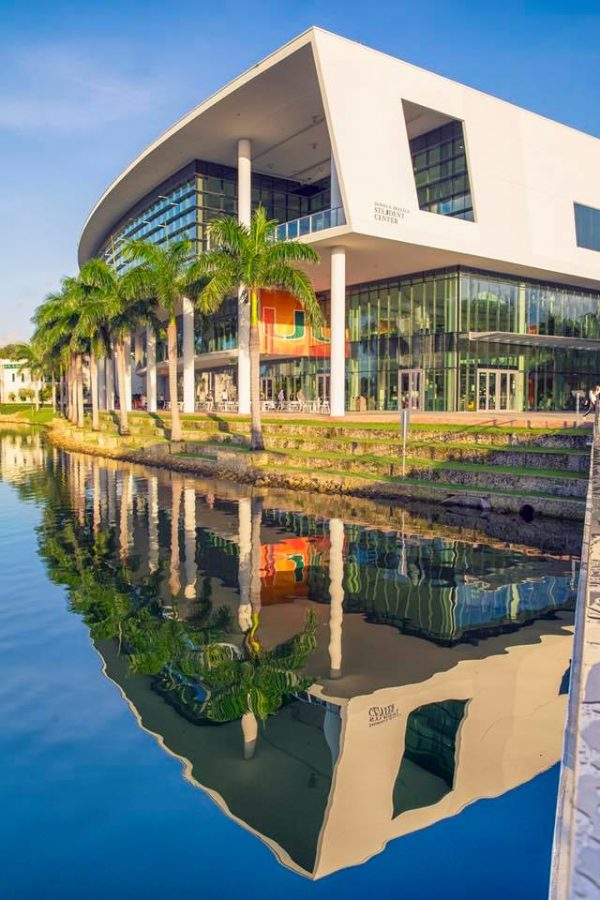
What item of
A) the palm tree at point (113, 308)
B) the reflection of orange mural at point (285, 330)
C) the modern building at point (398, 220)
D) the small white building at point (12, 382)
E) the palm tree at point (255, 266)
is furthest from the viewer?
the small white building at point (12, 382)

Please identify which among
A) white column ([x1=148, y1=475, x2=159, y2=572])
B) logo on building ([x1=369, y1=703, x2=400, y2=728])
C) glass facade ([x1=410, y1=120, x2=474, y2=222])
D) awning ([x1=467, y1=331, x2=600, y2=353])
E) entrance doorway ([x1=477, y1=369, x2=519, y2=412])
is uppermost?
glass facade ([x1=410, y1=120, x2=474, y2=222])

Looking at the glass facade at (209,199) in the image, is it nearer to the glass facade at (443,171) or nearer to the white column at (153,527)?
the glass facade at (443,171)

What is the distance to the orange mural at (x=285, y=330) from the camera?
144 ft

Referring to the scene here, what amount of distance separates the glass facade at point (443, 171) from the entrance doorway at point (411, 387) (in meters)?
9.56

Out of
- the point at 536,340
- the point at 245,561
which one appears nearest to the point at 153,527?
the point at 245,561

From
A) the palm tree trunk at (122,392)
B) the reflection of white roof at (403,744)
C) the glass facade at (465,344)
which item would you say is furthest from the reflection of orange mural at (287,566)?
the palm tree trunk at (122,392)

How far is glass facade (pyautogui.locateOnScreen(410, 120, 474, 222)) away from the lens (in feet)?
120

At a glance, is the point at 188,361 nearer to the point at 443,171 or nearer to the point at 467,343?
the point at 467,343

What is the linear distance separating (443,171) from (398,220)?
24.7 feet

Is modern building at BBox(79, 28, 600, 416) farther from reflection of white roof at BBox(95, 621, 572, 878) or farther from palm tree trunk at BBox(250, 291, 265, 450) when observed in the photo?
reflection of white roof at BBox(95, 621, 572, 878)

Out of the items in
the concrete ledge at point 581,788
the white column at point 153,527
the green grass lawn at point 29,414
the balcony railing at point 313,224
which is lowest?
the white column at point 153,527

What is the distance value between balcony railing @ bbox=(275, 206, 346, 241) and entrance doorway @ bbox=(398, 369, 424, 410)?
1222 cm

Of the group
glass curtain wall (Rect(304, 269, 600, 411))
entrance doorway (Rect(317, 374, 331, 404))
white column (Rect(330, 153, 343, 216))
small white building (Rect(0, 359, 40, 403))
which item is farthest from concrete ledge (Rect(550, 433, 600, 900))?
small white building (Rect(0, 359, 40, 403))

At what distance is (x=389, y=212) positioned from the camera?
3209 cm
